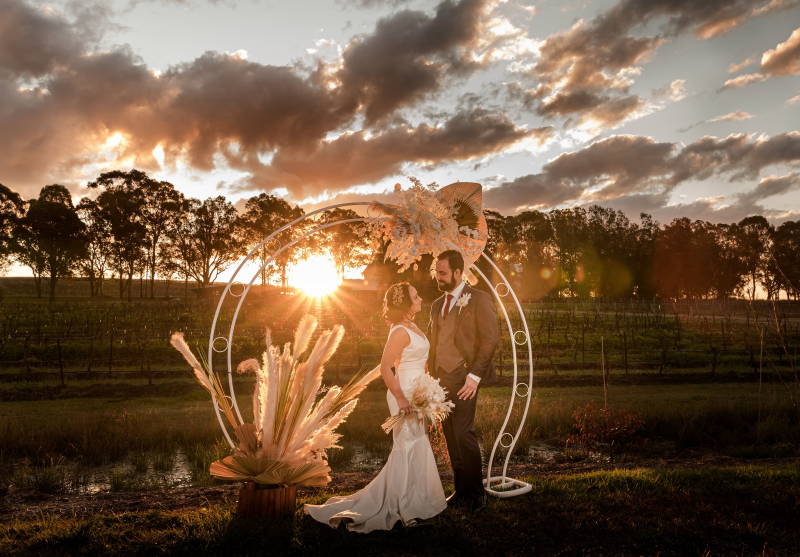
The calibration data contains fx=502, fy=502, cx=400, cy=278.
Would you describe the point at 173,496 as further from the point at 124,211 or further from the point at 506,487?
the point at 124,211

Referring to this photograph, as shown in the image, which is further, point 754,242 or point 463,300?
point 754,242

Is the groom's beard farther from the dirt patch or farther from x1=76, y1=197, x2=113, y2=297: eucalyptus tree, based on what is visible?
x1=76, y1=197, x2=113, y2=297: eucalyptus tree

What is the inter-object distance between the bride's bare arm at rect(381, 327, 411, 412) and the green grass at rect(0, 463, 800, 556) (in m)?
1.18

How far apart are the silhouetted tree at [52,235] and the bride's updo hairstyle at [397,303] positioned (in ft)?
155

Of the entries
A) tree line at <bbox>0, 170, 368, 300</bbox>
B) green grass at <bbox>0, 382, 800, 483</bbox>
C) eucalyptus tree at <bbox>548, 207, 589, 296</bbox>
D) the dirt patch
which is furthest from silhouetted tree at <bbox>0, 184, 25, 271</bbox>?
eucalyptus tree at <bbox>548, 207, 589, 296</bbox>

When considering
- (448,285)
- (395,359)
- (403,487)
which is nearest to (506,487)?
(403,487)

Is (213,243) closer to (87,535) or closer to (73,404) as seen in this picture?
(73,404)

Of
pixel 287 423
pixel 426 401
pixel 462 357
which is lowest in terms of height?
pixel 287 423

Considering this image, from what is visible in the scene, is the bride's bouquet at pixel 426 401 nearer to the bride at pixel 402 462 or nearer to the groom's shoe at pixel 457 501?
the bride at pixel 402 462

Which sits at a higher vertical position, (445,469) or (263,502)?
(263,502)

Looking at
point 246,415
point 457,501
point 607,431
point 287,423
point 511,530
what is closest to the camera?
point 511,530

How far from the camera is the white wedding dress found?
15.5ft

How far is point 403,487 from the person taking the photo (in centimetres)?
486

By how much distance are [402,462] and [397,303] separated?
61.5 inches
